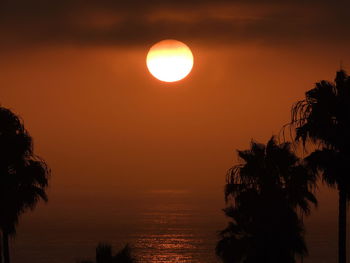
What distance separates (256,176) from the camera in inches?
1538

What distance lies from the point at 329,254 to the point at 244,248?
443 ft

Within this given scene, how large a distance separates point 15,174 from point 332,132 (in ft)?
45.3

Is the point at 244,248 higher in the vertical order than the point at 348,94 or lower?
lower

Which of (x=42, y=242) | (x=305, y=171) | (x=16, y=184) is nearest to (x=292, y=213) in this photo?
(x=305, y=171)

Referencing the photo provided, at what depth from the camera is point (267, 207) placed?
37.6m

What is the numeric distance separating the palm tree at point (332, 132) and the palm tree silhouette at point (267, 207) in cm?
327

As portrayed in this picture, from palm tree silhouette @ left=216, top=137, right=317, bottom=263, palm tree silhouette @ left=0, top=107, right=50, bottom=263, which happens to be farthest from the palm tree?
palm tree silhouette @ left=0, top=107, right=50, bottom=263

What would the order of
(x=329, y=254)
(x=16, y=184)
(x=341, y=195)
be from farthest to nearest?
(x=329, y=254) < (x=16, y=184) < (x=341, y=195)

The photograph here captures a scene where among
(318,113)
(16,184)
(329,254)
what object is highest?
(318,113)

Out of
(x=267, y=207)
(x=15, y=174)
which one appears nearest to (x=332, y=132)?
(x=267, y=207)

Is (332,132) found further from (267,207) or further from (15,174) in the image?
(15,174)

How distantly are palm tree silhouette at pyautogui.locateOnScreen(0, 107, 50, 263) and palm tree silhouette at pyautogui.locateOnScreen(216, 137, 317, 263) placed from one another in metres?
9.03

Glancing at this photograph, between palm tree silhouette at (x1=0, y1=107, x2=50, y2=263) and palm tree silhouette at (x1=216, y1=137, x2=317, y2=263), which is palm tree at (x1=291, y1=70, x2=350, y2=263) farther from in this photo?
palm tree silhouette at (x1=0, y1=107, x2=50, y2=263)

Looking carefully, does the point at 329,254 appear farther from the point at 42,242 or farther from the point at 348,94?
the point at 348,94
